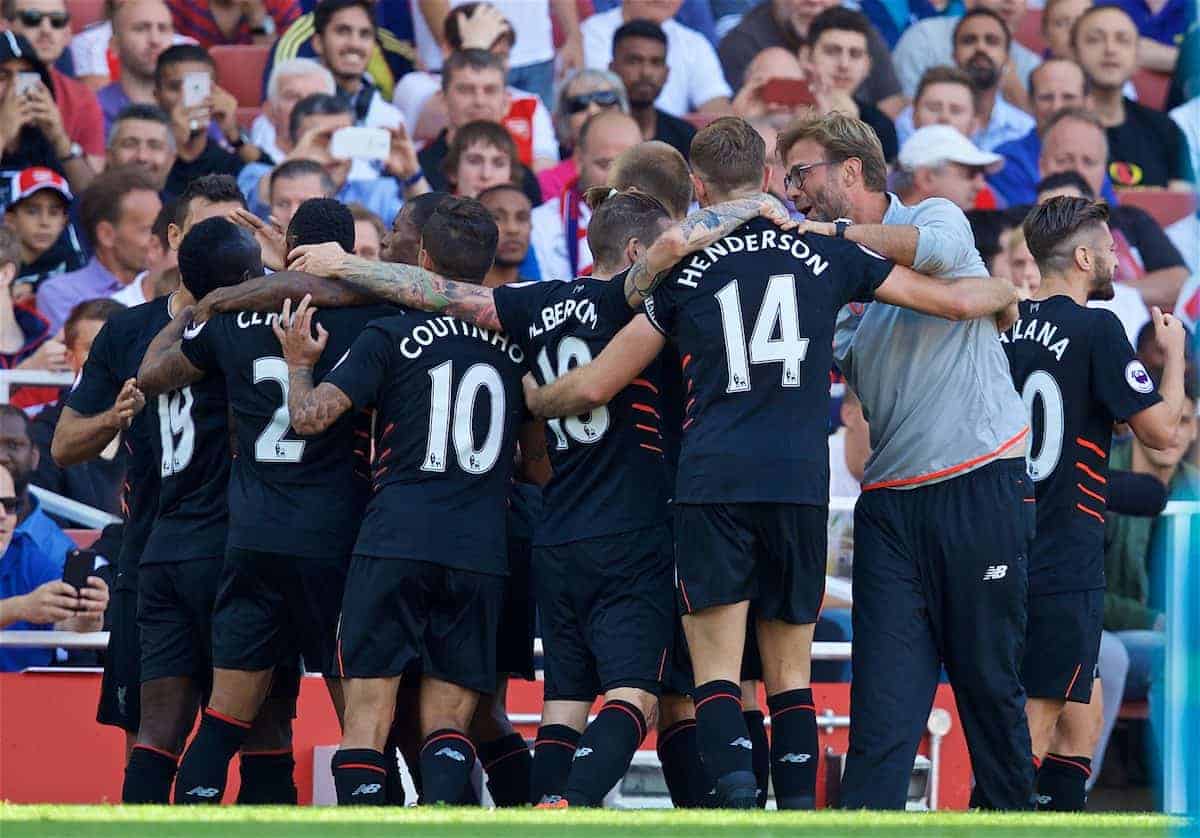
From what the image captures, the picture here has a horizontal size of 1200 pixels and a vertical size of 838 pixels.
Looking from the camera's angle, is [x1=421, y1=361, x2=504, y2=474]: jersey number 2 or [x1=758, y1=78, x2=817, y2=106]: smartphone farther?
[x1=758, y1=78, x2=817, y2=106]: smartphone

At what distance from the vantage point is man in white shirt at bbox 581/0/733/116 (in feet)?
39.5

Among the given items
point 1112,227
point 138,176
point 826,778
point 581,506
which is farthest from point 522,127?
point 581,506

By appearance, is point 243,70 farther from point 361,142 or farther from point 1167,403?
point 1167,403

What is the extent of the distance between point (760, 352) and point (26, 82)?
6.37m

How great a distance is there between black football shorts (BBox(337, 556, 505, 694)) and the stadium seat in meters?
7.46

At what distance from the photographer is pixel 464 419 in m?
5.86

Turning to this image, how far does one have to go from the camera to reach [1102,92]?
12469 millimetres

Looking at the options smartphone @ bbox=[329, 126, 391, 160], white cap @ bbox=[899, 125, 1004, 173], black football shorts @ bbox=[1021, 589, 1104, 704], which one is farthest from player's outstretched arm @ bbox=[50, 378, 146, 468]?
white cap @ bbox=[899, 125, 1004, 173]

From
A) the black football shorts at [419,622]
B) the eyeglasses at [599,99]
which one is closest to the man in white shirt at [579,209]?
the eyeglasses at [599,99]

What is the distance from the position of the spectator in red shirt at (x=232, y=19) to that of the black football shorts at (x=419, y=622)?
7158 mm

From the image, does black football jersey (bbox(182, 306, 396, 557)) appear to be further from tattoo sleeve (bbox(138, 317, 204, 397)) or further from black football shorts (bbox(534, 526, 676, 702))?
black football shorts (bbox(534, 526, 676, 702))

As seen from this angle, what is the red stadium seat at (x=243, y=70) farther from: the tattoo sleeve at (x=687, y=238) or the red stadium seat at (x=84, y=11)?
the tattoo sleeve at (x=687, y=238)

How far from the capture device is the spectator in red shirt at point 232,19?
1215 centimetres

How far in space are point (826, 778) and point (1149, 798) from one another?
2422 mm
